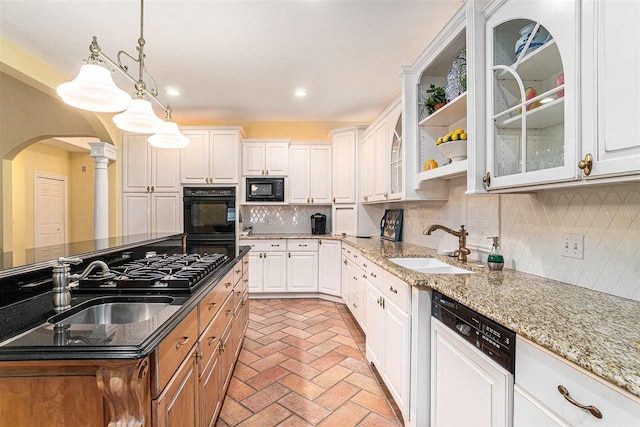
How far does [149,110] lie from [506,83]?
2056mm

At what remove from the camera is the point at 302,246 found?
4.35 metres

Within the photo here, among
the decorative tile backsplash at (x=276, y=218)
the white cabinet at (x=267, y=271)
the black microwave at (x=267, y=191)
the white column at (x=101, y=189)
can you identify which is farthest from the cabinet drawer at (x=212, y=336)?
A: the white column at (x=101, y=189)

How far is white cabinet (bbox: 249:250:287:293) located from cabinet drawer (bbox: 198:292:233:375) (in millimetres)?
2266

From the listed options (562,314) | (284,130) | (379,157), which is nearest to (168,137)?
(379,157)

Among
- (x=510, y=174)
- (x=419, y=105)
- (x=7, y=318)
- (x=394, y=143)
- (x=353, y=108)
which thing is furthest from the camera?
(x=353, y=108)

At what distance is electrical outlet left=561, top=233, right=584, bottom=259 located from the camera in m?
1.40

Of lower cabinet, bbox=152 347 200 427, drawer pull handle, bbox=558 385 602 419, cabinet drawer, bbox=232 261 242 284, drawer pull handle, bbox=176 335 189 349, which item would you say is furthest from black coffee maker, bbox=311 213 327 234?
drawer pull handle, bbox=558 385 602 419

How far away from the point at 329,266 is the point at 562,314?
3.32 metres

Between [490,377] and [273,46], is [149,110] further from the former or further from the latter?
[490,377]

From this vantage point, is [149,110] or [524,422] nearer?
[524,422]

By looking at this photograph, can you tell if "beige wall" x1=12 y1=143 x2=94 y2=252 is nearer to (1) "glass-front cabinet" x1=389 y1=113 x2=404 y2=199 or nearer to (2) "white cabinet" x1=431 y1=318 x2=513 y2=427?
(1) "glass-front cabinet" x1=389 y1=113 x2=404 y2=199

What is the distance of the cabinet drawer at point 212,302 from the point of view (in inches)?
57.7

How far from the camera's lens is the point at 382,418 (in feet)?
6.13

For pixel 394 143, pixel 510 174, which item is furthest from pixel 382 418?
pixel 394 143
